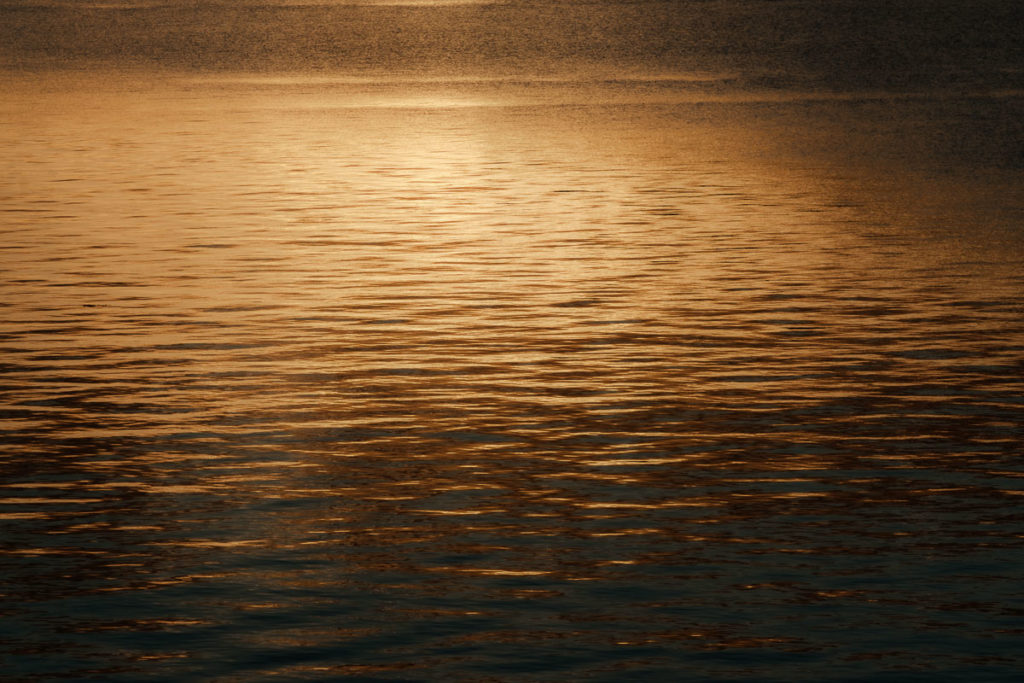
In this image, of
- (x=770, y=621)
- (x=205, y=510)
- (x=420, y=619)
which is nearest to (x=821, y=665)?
(x=770, y=621)

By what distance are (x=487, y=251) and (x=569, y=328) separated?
5170 mm

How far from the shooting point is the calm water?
28.1ft

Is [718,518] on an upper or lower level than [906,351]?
lower

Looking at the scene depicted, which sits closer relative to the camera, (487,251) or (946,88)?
(487,251)

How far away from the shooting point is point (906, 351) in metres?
15.3

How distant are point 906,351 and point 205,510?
6.43m

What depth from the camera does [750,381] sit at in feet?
46.0

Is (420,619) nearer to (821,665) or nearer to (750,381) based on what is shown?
(821,665)

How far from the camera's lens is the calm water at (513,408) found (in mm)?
8555

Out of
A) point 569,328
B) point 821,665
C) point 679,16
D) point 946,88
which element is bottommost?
point 821,665

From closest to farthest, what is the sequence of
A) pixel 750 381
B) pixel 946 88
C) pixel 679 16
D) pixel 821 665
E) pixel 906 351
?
pixel 821 665 < pixel 750 381 < pixel 906 351 < pixel 946 88 < pixel 679 16

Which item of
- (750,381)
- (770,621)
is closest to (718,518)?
(770,621)

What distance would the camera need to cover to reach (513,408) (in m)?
13.1

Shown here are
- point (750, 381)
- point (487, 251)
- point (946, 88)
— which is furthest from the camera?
point (946, 88)
